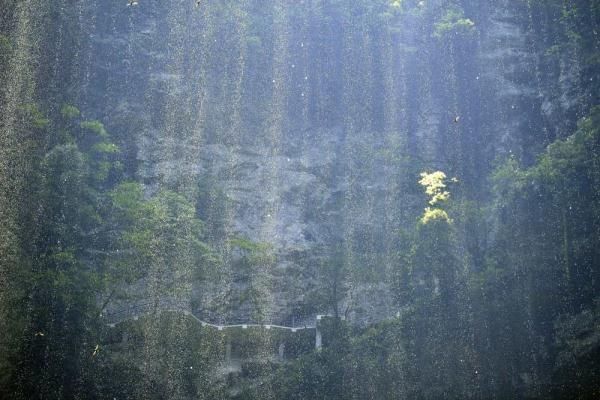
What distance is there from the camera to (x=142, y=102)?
2656cm

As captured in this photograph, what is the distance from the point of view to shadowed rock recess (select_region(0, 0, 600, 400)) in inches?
676

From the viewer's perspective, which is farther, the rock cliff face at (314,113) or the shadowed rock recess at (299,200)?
the rock cliff face at (314,113)

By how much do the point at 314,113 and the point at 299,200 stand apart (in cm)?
591

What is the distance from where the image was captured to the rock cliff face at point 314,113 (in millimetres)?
23078

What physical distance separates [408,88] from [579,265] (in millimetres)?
14389

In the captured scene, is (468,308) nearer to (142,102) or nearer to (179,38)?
(142,102)

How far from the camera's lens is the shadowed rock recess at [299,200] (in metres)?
17.2

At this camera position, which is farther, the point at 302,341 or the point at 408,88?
the point at 408,88

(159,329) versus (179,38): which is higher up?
(179,38)

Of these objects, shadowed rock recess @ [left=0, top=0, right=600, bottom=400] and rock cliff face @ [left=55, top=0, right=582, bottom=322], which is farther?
rock cliff face @ [left=55, top=0, right=582, bottom=322]

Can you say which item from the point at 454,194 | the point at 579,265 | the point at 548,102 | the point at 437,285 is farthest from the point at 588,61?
the point at 437,285

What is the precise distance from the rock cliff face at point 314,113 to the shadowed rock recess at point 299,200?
0.12 m

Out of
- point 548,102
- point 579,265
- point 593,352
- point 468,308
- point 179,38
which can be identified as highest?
point 179,38

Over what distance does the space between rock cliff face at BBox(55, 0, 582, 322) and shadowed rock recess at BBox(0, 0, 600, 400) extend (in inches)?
4.7
